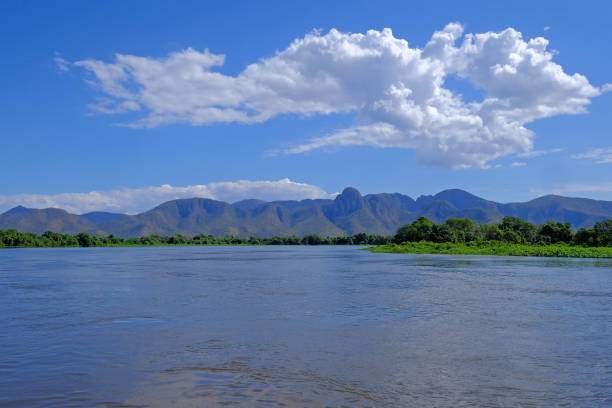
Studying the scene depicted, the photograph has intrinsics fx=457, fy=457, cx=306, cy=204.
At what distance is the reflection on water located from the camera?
12.7 m

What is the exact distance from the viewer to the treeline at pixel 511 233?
10125 cm

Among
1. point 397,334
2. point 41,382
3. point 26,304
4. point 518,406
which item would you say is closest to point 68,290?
point 26,304

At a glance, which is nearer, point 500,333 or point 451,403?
point 451,403

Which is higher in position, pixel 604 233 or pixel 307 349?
pixel 604 233

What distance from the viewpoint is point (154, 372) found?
577 inches

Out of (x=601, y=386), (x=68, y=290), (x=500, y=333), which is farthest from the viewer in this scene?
(x=68, y=290)

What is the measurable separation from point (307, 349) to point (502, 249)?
98.0 meters

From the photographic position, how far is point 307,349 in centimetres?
1756

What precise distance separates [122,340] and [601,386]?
17300mm

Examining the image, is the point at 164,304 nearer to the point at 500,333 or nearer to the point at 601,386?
the point at 500,333

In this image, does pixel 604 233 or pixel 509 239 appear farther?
pixel 509 239

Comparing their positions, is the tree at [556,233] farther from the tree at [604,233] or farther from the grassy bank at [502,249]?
the tree at [604,233]

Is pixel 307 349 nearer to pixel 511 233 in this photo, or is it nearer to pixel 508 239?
pixel 508 239

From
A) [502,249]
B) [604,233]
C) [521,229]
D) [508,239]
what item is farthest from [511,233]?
[604,233]
